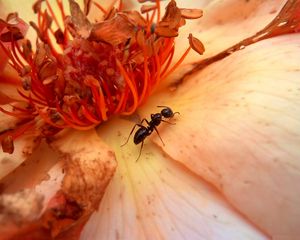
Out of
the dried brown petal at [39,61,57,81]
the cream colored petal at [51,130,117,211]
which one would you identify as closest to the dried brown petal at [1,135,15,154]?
the cream colored petal at [51,130,117,211]

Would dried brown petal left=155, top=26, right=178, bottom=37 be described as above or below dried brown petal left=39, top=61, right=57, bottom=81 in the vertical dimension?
below

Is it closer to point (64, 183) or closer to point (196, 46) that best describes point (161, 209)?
point (64, 183)

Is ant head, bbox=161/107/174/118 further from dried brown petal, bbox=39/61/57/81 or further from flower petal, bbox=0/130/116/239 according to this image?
dried brown petal, bbox=39/61/57/81

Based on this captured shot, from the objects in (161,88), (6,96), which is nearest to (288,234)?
(161,88)

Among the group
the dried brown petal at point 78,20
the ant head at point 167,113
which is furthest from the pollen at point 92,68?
the ant head at point 167,113

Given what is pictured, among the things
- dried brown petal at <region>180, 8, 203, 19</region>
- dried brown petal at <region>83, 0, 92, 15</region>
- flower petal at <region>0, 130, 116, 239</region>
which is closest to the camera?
flower petal at <region>0, 130, 116, 239</region>

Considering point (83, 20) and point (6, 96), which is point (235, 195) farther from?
point (6, 96)

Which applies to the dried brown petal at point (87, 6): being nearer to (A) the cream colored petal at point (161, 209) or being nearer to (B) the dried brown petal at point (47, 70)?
(B) the dried brown petal at point (47, 70)

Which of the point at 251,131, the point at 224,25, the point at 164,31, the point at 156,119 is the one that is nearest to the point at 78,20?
the point at 164,31
